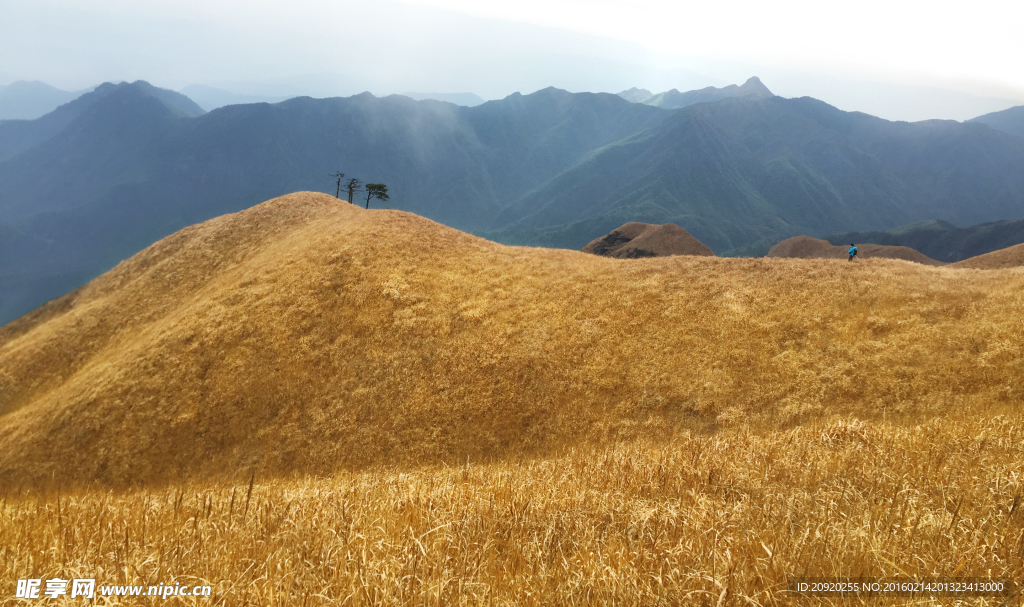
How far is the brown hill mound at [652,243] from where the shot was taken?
107 metres

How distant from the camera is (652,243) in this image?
109625 millimetres

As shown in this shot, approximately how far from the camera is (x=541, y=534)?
16.0 ft

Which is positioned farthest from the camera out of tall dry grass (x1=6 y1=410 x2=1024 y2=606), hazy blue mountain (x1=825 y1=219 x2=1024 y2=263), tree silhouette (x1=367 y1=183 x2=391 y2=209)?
hazy blue mountain (x1=825 y1=219 x2=1024 y2=263)

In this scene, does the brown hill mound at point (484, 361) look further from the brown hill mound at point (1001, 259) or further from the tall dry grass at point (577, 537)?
the brown hill mound at point (1001, 259)

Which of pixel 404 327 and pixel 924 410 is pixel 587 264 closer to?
pixel 404 327

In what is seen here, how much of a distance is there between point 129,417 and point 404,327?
623 inches

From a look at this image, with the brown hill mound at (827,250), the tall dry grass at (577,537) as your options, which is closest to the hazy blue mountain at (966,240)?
the brown hill mound at (827,250)

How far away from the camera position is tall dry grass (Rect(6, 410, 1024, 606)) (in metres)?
3.57

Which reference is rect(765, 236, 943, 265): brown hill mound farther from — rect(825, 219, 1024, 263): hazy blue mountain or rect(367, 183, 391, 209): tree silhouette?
rect(367, 183, 391, 209): tree silhouette

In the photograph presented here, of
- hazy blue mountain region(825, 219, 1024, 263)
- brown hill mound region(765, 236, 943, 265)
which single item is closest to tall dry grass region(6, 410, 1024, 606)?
brown hill mound region(765, 236, 943, 265)

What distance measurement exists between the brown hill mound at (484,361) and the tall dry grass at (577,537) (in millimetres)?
13295

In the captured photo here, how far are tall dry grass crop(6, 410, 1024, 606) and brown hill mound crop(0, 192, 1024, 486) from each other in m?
13.3

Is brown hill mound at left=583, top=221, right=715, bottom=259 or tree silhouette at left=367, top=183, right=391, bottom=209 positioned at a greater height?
tree silhouette at left=367, top=183, right=391, bottom=209

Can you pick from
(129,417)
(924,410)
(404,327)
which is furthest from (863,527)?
(129,417)
